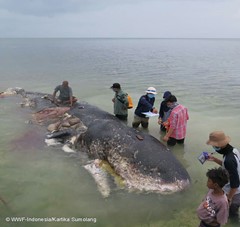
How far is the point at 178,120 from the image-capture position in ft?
31.7

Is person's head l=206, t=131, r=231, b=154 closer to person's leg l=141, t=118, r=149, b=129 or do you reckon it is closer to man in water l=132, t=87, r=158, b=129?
man in water l=132, t=87, r=158, b=129

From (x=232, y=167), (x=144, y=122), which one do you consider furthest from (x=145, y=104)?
(x=232, y=167)

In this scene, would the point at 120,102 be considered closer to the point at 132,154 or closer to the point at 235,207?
the point at 132,154

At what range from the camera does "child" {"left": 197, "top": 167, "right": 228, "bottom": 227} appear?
4758mm

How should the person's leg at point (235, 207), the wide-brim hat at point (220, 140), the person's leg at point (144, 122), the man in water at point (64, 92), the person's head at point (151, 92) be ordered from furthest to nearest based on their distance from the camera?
1. the man in water at point (64, 92)
2. the person's leg at point (144, 122)
3. the person's head at point (151, 92)
4. the person's leg at point (235, 207)
5. the wide-brim hat at point (220, 140)

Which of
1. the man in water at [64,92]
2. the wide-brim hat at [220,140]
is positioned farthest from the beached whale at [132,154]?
the man in water at [64,92]

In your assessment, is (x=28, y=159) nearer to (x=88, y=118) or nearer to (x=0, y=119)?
(x=88, y=118)

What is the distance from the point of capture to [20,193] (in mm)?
7617

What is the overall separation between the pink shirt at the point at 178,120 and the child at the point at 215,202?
4.63 metres

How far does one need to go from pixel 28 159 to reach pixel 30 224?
3.36m

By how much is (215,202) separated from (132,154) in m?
3.50

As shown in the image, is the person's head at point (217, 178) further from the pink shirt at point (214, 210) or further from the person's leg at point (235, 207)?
the person's leg at point (235, 207)

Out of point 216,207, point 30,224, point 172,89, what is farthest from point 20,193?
point 172,89

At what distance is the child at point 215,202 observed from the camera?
4.76 m
